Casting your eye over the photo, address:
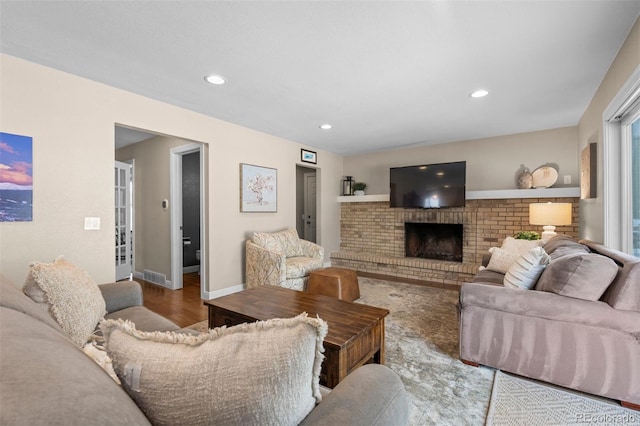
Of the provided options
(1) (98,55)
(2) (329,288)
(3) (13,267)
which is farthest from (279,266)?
(1) (98,55)

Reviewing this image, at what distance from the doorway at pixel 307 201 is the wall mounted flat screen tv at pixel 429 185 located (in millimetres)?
2125

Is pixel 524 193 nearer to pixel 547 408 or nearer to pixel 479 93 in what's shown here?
pixel 479 93

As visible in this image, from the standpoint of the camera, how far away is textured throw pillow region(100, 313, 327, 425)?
0.57 meters

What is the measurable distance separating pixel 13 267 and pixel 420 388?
299 cm

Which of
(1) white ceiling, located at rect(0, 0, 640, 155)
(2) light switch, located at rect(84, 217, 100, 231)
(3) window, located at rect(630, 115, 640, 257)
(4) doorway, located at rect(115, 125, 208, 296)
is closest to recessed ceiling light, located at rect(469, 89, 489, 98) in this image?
(1) white ceiling, located at rect(0, 0, 640, 155)

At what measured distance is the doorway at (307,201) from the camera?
6.68 m

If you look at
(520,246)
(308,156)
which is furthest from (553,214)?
(308,156)

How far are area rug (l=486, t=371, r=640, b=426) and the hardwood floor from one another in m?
2.56

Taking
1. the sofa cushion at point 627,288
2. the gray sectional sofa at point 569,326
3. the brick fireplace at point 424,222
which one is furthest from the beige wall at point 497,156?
the sofa cushion at point 627,288

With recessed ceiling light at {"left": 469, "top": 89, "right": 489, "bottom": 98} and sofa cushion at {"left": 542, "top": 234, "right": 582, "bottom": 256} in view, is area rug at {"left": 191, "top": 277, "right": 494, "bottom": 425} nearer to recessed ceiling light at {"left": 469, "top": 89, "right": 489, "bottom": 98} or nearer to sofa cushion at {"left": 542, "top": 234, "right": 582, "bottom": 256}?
sofa cushion at {"left": 542, "top": 234, "right": 582, "bottom": 256}

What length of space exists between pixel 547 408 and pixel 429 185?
3.45 metres

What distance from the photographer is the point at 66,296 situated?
4.56 feet

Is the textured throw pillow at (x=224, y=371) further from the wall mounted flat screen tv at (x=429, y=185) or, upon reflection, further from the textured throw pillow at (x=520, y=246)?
the wall mounted flat screen tv at (x=429, y=185)

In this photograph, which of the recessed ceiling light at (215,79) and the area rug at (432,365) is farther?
the recessed ceiling light at (215,79)
